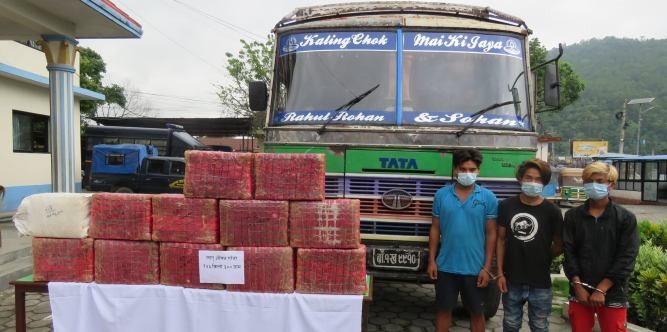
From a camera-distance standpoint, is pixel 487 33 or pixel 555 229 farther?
pixel 487 33

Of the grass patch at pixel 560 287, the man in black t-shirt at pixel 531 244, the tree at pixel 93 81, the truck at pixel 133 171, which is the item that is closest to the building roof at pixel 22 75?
the truck at pixel 133 171

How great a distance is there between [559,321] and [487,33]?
2.94 m

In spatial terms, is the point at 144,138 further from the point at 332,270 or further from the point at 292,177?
the point at 332,270

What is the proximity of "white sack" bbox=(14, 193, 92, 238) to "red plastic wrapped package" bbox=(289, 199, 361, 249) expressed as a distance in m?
1.42

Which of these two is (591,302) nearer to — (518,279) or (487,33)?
(518,279)

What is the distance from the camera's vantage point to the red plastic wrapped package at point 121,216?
119 inches

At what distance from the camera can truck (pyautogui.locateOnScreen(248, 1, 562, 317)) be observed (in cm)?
381

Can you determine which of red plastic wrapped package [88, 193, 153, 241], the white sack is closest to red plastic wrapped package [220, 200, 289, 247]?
red plastic wrapped package [88, 193, 153, 241]

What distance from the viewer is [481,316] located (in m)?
3.40

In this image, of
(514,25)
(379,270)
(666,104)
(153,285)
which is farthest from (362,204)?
(666,104)

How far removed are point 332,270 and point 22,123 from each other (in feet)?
39.6

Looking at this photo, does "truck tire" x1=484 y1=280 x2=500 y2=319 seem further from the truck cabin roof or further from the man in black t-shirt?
the truck cabin roof

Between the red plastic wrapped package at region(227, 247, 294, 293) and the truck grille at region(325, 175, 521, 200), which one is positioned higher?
the truck grille at region(325, 175, 521, 200)

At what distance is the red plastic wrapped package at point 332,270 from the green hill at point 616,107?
59.5 meters
